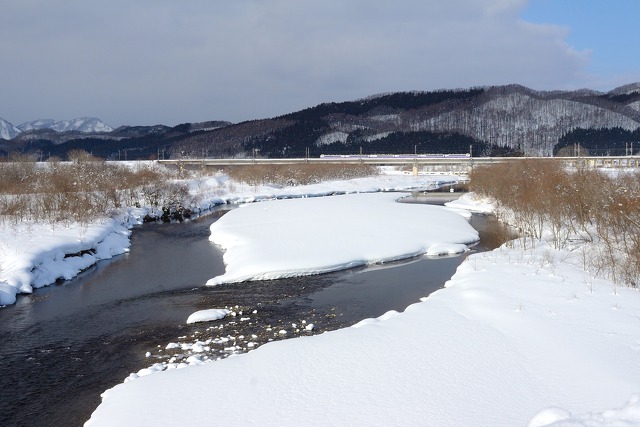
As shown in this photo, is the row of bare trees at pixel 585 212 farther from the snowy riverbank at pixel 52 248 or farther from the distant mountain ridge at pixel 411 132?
the distant mountain ridge at pixel 411 132

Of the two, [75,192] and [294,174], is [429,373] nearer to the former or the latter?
[75,192]

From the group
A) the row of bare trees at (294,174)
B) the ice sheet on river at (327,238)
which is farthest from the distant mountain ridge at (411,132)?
the ice sheet on river at (327,238)

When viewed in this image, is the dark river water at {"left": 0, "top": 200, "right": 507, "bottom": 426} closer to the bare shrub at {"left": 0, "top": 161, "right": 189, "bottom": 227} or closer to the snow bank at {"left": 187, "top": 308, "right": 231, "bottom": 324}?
the snow bank at {"left": 187, "top": 308, "right": 231, "bottom": 324}

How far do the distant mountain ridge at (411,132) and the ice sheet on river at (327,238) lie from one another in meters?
116

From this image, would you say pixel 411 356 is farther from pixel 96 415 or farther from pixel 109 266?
pixel 109 266

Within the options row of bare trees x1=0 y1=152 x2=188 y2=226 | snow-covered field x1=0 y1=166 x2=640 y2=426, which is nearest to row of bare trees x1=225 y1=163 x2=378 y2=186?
row of bare trees x1=0 y1=152 x2=188 y2=226

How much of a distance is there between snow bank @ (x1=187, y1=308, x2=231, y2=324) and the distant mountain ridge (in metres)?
133

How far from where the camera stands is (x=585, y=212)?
21.2m

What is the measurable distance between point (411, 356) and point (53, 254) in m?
14.8

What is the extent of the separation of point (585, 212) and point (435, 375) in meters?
16.4

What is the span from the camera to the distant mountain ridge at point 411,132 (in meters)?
147

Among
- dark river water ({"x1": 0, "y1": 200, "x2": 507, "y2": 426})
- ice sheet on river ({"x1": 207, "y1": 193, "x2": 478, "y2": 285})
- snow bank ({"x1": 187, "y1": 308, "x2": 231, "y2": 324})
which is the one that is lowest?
dark river water ({"x1": 0, "y1": 200, "x2": 507, "y2": 426})

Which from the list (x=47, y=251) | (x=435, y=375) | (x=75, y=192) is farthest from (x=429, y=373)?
(x=75, y=192)

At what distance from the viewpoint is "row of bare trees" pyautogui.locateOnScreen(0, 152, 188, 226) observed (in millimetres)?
25219
